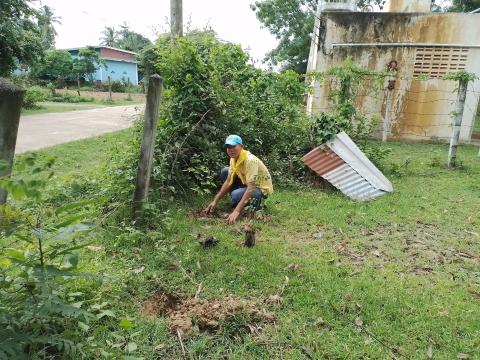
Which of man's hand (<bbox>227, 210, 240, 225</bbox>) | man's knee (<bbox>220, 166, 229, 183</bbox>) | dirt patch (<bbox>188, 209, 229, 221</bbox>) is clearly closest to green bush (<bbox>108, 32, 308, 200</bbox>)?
man's knee (<bbox>220, 166, 229, 183</bbox>)

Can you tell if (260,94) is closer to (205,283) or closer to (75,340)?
(205,283)

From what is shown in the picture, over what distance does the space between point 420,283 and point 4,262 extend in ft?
10.3

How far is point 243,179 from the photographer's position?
4859mm

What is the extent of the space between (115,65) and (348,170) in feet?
128

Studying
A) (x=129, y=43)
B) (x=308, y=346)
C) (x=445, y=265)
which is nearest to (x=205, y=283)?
(x=308, y=346)

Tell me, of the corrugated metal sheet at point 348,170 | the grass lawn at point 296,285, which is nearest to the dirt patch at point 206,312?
the grass lawn at point 296,285

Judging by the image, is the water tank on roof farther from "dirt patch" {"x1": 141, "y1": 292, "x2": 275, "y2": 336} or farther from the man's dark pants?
"dirt patch" {"x1": 141, "y1": 292, "x2": 275, "y2": 336}

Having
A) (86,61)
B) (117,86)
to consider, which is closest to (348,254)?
(86,61)

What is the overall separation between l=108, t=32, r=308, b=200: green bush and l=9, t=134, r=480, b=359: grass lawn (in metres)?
0.55

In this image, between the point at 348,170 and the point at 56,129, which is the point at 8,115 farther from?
the point at 56,129

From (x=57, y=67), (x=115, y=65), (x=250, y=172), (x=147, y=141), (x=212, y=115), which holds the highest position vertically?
(x=115, y=65)

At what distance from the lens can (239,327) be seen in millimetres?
2670

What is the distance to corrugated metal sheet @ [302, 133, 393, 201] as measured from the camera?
604 cm

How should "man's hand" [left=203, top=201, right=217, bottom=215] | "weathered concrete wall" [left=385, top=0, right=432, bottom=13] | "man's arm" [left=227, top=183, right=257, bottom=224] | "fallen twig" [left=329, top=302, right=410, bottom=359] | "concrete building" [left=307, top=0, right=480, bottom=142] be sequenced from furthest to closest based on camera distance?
"weathered concrete wall" [left=385, top=0, right=432, bottom=13] → "concrete building" [left=307, top=0, right=480, bottom=142] → "man's hand" [left=203, top=201, right=217, bottom=215] → "man's arm" [left=227, top=183, right=257, bottom=224] → "fallen twig" [left=329, top=302, right=410, bottom=359]
